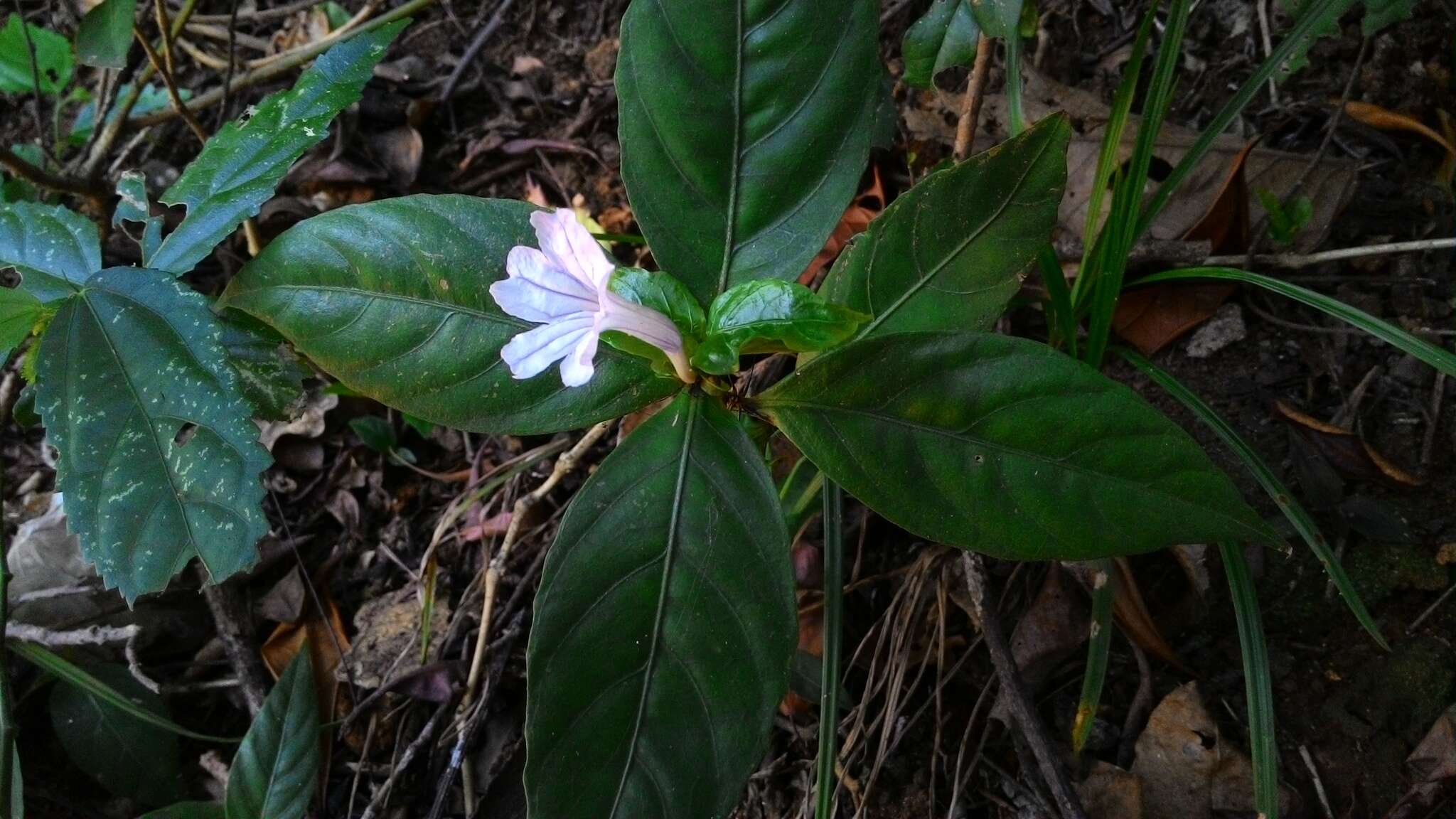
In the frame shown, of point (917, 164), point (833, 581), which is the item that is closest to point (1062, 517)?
point (833, 581)

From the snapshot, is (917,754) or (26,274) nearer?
(26,274)

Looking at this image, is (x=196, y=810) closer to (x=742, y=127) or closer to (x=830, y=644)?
(x=830, y=644)

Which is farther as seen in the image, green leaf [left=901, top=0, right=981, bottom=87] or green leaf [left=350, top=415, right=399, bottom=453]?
Answer: green leaf [left=350, top=415, right=399, bottom=453]

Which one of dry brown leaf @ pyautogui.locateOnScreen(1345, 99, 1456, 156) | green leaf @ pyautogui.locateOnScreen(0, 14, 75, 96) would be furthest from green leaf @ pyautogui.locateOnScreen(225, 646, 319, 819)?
dry brown leaf @ pyautogui.locateOnScreen(1345, 99, 1456, 156)

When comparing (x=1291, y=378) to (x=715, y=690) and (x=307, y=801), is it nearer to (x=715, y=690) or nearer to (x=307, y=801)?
(x=715, y=690)

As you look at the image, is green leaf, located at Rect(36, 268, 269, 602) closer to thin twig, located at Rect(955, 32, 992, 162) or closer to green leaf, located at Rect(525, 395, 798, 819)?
green leaf, located at Rect(525, 395, 798, 819)

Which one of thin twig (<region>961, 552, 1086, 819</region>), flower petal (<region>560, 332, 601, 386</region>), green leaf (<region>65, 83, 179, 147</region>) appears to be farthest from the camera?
green leaf (<region>65, 83, 179, 147</region>)

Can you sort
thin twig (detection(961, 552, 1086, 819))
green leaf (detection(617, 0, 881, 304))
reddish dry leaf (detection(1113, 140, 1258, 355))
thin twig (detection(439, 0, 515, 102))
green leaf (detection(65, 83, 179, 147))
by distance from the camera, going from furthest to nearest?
thin twig (detection(439, 0, 515, 102)) → green leaf (detection(65, 83, 179, 147)) → reddish dry leaf (detection(1113, 140, 1258, 355)) → thin twig (detection(961, 552, 1086, 819)) → green leaf (detection(617, 0, 881, 304))
